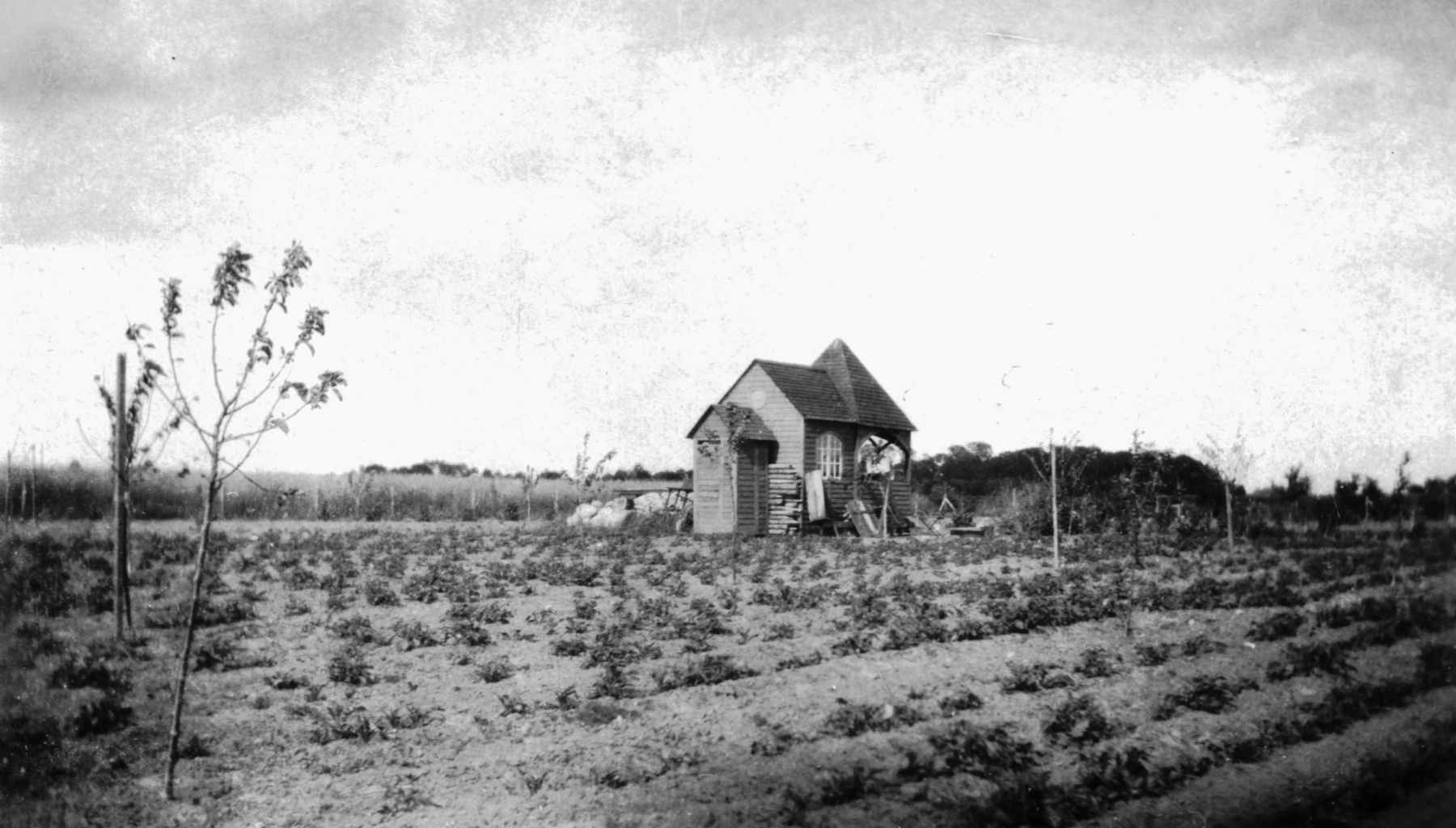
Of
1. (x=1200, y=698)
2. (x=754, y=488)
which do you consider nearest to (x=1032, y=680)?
(x=1200, y=698)

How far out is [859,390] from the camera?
34531 mm

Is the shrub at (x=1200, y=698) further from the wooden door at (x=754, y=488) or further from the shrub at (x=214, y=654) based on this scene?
the wooden door at (x=754, y=488)

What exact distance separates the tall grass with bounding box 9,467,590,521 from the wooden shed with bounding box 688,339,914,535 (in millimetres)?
12331

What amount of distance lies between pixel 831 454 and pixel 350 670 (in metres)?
23.7

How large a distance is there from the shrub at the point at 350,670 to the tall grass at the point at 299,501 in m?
17.6

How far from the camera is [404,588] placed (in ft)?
49.9

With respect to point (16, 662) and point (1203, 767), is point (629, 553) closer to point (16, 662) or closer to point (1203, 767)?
point (16, 662)

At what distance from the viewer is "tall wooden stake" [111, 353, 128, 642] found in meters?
9.46

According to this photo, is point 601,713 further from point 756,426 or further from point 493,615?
point 756,426

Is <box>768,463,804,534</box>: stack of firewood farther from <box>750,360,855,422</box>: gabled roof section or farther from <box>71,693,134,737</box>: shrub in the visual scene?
<box>71,693,134,737</box>: shrub

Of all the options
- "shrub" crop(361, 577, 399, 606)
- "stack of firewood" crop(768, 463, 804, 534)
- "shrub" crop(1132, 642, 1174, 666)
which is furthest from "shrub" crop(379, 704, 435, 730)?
"stack of firewood" crop(768, 463, 804, 534)

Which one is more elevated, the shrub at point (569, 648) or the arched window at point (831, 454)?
the arched window at point (831, 454)

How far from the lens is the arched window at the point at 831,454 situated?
31906mm

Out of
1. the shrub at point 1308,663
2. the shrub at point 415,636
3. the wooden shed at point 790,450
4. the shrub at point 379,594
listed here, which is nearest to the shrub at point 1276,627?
the shrub at point 1308,663
